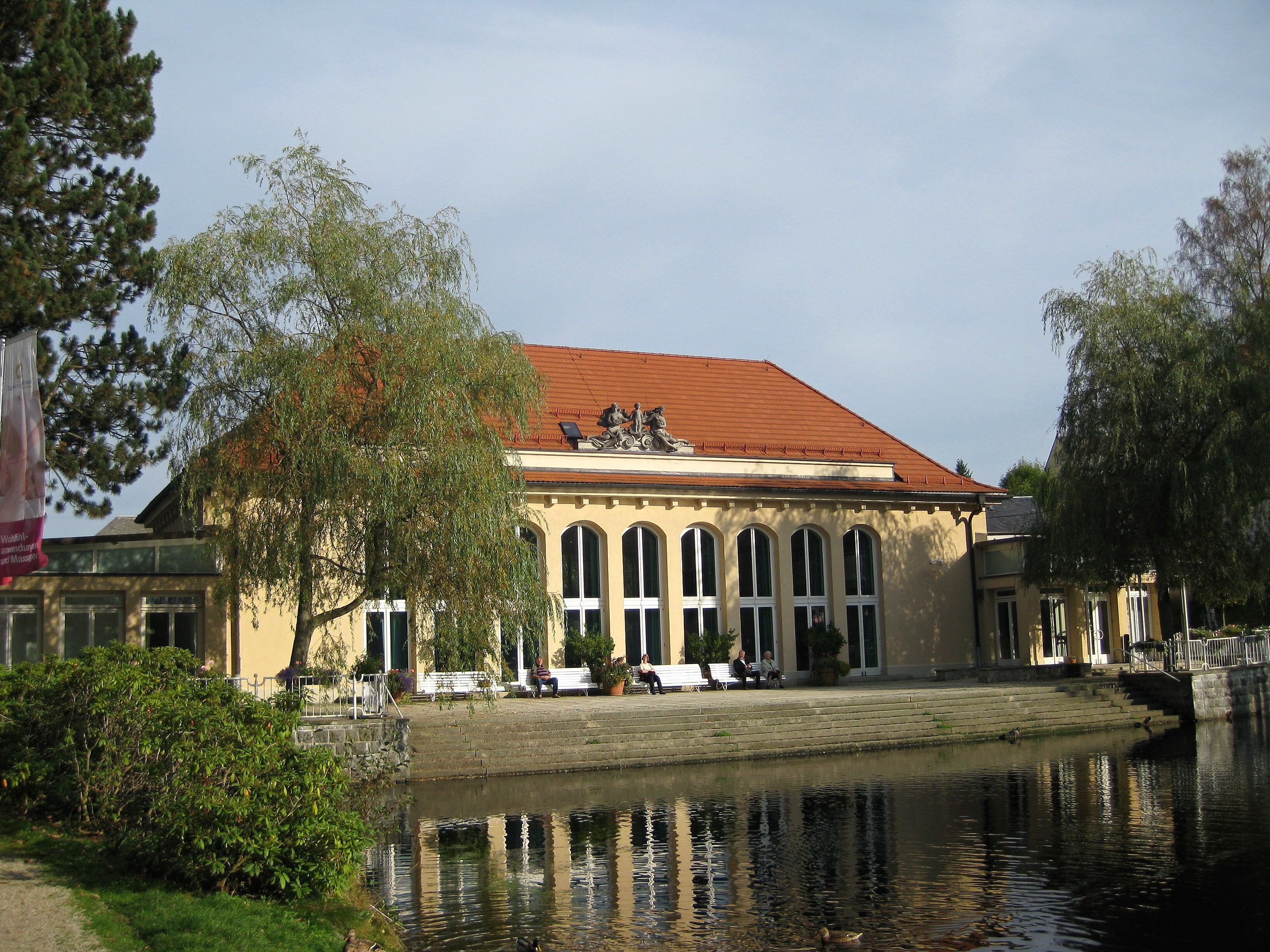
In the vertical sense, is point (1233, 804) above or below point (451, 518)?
below

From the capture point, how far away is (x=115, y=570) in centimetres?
Answer: 2309

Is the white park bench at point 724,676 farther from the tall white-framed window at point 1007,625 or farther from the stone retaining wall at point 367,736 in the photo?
the stone retaining wall at point 367,736

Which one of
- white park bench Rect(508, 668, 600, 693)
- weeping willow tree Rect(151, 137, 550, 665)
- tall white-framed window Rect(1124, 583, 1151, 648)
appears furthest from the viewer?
tall white-framed window Rect(1124, 583, 1151, 648)

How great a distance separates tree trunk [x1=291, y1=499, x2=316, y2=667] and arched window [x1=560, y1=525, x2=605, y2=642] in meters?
11.0

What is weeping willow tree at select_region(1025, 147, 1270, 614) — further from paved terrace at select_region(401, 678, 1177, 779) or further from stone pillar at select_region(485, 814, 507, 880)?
stone pillar at select_region(485, 814, 507, 880)

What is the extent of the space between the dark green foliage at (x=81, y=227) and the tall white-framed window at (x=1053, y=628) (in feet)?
80.8

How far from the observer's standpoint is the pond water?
9.46 meters

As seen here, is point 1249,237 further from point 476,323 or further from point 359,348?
point 359,348

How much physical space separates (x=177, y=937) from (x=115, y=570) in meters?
17.5

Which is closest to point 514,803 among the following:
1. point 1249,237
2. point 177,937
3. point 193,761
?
point 193,761

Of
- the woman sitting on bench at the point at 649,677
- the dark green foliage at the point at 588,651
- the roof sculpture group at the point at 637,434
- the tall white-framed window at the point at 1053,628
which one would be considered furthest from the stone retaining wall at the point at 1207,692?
the roof sculpture group at the point at 637,434

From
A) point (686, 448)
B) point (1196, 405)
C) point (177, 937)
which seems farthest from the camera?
point (686, 448)

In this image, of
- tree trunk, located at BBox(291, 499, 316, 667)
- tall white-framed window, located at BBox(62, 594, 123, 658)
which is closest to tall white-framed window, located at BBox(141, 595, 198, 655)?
tall white-framed window, located at BBox(62, 594, 123, 658)

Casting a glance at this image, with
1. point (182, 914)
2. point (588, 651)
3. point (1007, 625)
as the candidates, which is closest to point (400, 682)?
point (588, 651)
